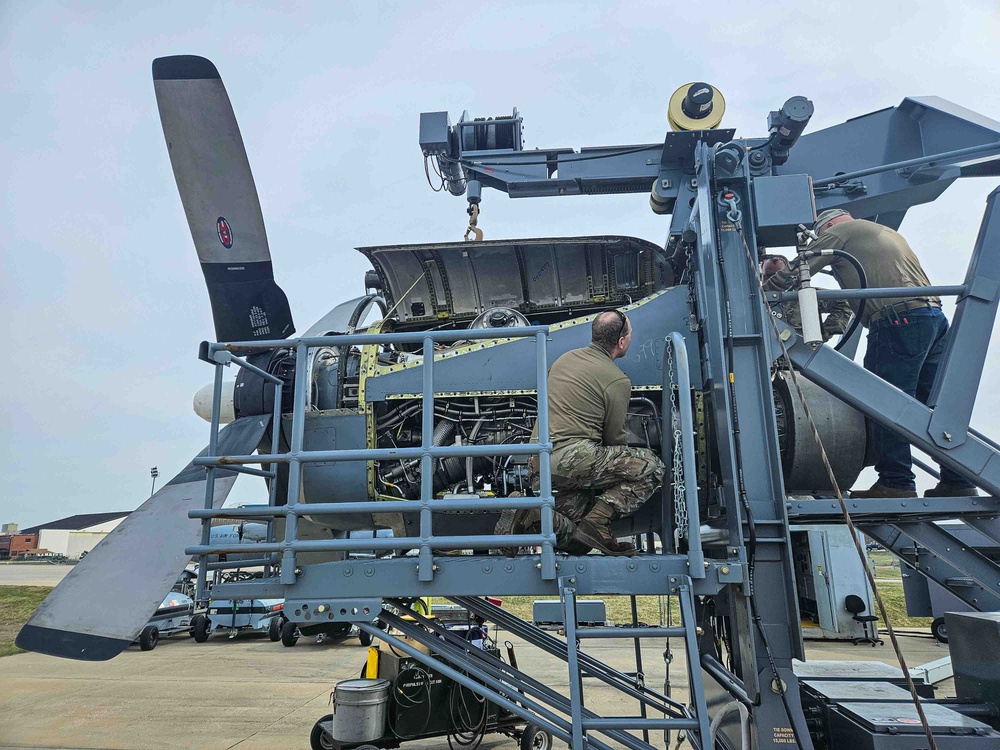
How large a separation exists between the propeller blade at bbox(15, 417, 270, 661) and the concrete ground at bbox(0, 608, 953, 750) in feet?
13.6

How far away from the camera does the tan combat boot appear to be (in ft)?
13.2

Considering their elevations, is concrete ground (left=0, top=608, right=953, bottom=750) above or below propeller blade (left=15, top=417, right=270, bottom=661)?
below

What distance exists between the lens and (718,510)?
14.5 feet

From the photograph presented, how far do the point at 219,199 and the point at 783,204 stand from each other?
4150 mm

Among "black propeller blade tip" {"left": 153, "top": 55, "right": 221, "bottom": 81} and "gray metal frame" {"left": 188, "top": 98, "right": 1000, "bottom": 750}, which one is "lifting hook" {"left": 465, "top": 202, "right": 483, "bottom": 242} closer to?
"gray metal frame" {"left": 188, "top": 98, "right": 1000, "bottom": 750}

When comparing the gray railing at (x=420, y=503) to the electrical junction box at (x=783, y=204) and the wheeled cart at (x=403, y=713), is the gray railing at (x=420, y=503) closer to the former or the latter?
the electrical junction box at (x=783, y=204)

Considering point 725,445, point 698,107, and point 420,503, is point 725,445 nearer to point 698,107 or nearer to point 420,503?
point 420,503

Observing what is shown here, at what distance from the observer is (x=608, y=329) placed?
431 centimetres

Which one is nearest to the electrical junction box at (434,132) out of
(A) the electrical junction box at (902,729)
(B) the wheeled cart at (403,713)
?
(B) the wheeled cart at (403,713)

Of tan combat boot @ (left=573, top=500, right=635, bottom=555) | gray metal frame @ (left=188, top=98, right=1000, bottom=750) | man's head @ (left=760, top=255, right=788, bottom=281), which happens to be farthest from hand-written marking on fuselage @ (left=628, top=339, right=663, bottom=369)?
man's head @ (left=760, top=255, right=788, bottom=281)

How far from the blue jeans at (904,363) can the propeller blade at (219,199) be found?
475 cm

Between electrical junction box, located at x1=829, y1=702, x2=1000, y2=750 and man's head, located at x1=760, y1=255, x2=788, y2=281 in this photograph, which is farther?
man's head, located at x1=760, y1=255, x2=788, y2=281

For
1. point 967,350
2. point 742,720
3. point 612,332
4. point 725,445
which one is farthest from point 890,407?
point 742,720

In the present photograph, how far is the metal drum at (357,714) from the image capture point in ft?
20.2
